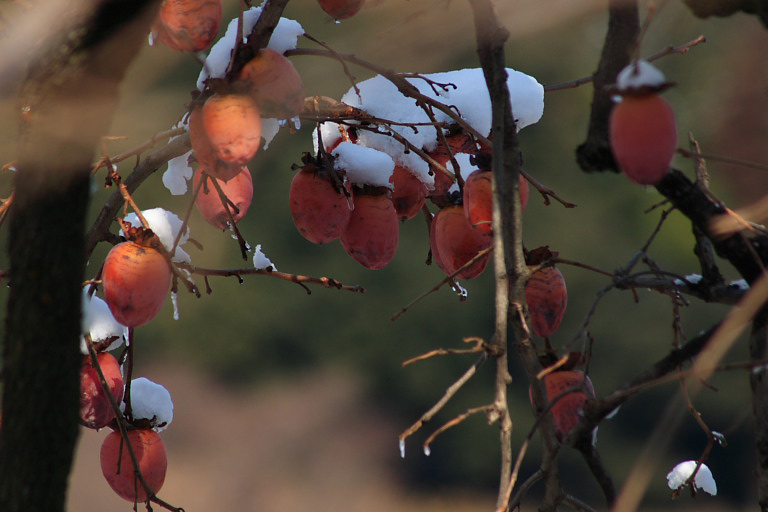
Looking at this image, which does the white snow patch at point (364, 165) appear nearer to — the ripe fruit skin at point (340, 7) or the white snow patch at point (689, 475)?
the ripe fruit skin at point (340, 7)

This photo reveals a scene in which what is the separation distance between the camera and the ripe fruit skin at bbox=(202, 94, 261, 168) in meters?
0.81

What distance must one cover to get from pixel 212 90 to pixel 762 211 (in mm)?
488

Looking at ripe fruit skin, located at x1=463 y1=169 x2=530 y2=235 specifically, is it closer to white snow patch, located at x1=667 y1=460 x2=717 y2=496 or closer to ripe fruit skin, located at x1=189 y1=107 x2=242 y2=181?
ripe fruit skin, located at x1=189 y1=107 x2=242 y2=181

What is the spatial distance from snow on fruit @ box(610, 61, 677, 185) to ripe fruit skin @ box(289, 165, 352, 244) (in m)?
0.47

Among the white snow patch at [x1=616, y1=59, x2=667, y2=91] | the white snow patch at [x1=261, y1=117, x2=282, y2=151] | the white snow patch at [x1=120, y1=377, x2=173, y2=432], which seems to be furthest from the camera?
the white snow patch at [x1=120, y1=377, x2=173, y2=432]

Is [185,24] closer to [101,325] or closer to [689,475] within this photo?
[101,325]

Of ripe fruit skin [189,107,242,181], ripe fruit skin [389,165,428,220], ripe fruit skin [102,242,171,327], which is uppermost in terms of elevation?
ripe fruit skin [389,165,428,220]

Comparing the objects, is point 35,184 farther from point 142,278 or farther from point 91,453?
point 91,453

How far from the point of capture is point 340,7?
100 cm

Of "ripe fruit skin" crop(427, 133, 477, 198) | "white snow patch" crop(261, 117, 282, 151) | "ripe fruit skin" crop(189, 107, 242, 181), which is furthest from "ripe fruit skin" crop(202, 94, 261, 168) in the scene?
"ripe fruit skin" crop(427, 133, 477, 198)

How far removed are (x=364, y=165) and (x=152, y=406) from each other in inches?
14.3

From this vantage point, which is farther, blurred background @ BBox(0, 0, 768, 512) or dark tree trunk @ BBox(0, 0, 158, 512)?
blurred background @ BBox(0, 0, 768, 512)

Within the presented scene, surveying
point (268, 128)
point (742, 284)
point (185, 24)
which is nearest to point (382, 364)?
point (268, 128)

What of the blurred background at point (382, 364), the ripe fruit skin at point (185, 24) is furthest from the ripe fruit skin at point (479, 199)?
the blurred background at point (382, 364)
